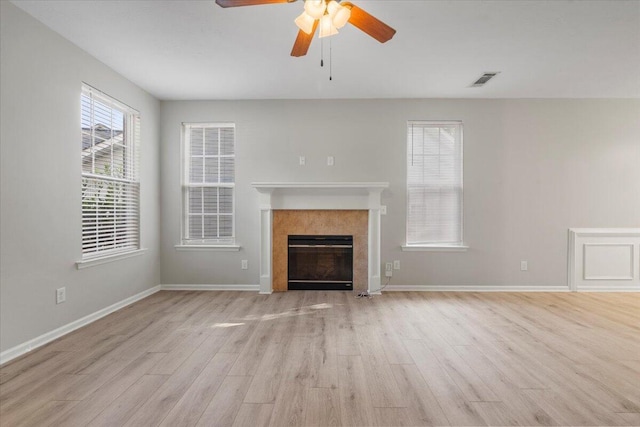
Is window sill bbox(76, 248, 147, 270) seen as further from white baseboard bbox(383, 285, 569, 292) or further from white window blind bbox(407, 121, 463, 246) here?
white window blind bbox(407, 121, 463, 246)

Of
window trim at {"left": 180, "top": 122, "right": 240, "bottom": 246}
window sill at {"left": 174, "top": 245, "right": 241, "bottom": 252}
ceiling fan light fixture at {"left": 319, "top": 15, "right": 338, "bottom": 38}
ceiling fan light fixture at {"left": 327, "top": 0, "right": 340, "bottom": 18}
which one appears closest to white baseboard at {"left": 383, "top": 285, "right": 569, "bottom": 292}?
window sill at {"left": 174, "top": 245, "right": 241, "bottom": 252}

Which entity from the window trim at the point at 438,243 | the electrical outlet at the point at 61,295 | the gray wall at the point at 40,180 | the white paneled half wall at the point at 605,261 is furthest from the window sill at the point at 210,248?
the white paneled half wall at the point at 605,261

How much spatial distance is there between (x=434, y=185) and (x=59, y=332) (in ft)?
14.3

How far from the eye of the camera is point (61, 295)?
9.82 ft

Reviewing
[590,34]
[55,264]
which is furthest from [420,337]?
[55,264]

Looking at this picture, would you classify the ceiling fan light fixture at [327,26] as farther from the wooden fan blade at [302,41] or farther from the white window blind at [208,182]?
the white window blind at [208,182]

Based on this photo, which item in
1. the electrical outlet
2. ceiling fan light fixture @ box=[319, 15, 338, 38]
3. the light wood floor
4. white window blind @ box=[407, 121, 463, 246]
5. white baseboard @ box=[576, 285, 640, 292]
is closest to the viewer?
the light wood floor

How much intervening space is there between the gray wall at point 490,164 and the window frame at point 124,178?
95 cm

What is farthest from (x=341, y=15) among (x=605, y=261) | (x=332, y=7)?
(x=605, y=261)

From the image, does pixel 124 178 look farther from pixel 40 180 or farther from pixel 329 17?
pixel 329 17

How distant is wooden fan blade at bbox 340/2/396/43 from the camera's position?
2002mm

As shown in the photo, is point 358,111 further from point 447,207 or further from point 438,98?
point 447,207

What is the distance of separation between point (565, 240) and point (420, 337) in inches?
119

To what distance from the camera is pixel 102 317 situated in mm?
3477
